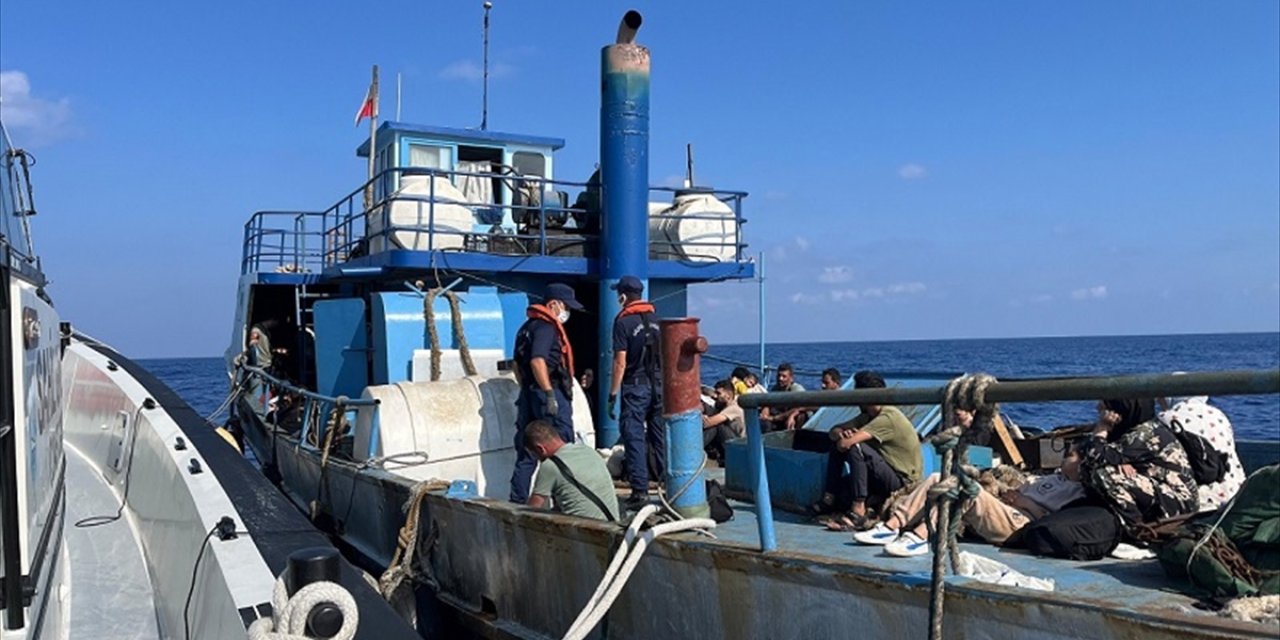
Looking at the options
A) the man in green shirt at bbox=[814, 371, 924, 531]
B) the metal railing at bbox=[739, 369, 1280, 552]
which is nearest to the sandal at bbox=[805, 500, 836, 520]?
the man in green shirt at bbox=[814, 371, 924, 531]

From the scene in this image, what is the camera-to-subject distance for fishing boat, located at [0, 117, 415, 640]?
3363 millimetres

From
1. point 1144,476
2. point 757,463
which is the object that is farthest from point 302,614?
point 1144,476

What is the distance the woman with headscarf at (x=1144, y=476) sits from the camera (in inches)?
194

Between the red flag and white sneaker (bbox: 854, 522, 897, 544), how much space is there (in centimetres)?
1163

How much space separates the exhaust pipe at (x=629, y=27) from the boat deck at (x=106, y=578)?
19.4 feet

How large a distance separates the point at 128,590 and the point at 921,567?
145 inches

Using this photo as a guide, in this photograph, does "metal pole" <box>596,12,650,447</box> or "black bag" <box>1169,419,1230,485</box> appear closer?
"black bag" <box>1169,419,1230,485</box>

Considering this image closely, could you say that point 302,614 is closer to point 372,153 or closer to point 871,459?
point 871,459

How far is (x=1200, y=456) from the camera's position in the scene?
505 centimetres

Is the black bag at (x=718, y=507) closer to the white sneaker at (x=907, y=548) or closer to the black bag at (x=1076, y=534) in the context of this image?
the white sneaker at (x=907, y=548)

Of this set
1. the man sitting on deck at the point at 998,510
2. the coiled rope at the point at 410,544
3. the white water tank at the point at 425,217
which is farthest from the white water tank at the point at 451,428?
the man sitting on deck at the point at 998,510

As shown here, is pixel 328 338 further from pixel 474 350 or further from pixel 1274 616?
pixel 1274 616

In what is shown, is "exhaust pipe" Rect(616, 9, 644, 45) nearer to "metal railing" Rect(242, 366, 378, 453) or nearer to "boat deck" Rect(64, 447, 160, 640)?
"metal railing" Rect(242, 366, 378, 453)

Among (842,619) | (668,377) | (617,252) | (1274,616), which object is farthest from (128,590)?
(617,252)
